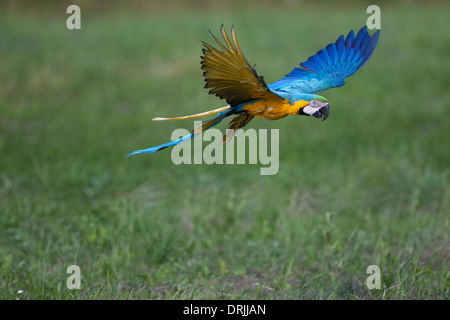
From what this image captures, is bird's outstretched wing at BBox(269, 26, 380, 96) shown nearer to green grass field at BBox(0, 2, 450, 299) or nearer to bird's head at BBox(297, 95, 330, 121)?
bird's head at BBox(297, 95, 330, 121)

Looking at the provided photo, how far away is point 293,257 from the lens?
153 inches

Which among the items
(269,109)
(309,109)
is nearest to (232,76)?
(269,109)

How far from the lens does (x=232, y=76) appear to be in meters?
1.78

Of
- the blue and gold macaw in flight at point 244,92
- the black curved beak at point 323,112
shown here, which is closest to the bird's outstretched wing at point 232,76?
the blue and gold macaw in flight at point 244,92

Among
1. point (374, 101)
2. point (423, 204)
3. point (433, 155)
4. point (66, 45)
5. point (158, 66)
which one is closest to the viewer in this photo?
point (423, 204)

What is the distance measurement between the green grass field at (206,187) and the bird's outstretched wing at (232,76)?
191 centimetres

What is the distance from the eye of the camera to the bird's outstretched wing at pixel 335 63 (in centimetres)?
209

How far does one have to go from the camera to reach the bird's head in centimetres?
175

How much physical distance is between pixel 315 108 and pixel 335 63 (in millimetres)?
501

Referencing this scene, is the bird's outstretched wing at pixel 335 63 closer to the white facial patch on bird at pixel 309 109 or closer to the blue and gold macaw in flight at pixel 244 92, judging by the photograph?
the blue and gold macaw in flight at pixel 244 92

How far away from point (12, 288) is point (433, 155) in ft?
16.0
